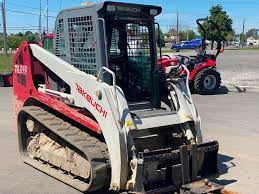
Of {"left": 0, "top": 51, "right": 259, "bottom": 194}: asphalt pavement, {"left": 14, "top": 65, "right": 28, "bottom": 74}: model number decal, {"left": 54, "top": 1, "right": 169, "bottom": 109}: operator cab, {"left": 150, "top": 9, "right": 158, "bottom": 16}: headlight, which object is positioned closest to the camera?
{"left": 54, "top": 1, "right": 169, "bottom": 109}: operator cab

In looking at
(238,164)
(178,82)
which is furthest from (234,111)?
(178,82)

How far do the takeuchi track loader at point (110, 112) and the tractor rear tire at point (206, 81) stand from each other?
30.1 feet

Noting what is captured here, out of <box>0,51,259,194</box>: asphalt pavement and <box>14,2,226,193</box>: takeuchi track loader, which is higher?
<box>14,2,226,193</box>: takeuchi track loader

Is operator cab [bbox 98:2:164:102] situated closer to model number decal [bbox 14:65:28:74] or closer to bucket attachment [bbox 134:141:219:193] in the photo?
bucket attachment [bbox 134:141:219:193]

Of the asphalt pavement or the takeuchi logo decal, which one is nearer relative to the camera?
the takeuchi logo decal

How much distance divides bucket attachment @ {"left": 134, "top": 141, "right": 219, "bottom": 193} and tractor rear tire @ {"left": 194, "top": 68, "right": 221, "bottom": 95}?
32.6ft

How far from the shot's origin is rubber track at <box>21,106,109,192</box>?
565cm

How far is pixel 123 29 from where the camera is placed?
22.1 feet

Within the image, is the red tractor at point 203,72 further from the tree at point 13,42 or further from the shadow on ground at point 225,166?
the tree at point 13,42

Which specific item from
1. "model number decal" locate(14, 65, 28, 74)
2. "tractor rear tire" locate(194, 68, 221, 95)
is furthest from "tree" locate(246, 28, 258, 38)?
"model number decal" locate(14, 65, 28, 74)

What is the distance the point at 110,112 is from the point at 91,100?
1.39ft

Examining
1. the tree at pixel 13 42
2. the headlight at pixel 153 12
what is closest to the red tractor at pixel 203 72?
the headlight at pixel 153 12

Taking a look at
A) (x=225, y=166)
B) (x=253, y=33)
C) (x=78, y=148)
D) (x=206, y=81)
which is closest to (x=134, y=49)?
(x=78, y=148)

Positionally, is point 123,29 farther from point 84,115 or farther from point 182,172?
point 182,172
